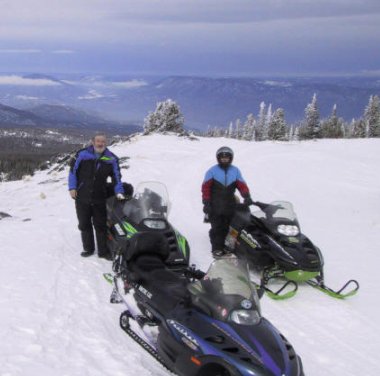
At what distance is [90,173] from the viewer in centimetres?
854

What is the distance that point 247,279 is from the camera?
5.05 m

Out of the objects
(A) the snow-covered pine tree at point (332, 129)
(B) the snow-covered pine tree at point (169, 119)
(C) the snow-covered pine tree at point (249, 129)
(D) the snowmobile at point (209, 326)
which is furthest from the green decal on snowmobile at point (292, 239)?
(C) the snow-covered pine tree at point (249, 129)

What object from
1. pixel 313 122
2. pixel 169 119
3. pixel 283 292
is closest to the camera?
pixel 283 292

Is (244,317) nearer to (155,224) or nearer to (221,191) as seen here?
(155,224)

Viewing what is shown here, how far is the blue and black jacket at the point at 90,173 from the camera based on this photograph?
8500 millimetres

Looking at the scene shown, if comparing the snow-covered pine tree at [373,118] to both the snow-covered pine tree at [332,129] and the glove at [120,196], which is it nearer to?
the snow-covered pine tree at [332,129]

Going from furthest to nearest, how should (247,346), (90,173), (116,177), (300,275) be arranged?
(116,177) < (90,173) < (300,275) < (247,346)

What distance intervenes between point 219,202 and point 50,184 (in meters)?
15.3

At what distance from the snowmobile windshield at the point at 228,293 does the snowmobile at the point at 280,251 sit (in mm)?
2675

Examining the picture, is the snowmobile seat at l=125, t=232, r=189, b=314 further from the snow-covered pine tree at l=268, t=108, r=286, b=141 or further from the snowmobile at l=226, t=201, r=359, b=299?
the snow-covered pine tree at l=268, t=108, r=286, b=141

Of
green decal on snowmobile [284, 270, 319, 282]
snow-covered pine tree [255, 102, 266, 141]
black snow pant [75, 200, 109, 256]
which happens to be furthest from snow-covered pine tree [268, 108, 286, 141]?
green decal on snowmobile [284, 270, 319, 282]

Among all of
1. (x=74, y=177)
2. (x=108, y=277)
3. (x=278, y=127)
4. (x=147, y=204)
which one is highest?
(x=278, y=127)

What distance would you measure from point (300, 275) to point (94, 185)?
394cm

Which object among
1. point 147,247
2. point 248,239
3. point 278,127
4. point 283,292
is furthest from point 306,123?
point 147,247
